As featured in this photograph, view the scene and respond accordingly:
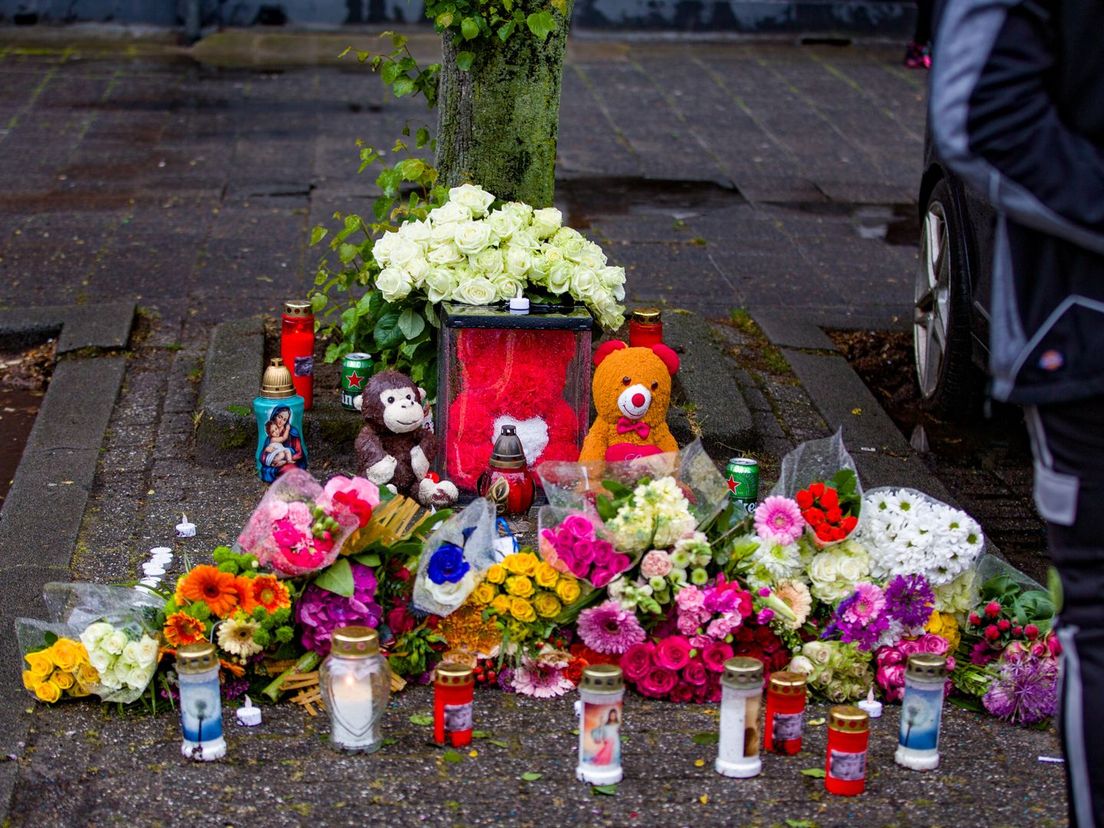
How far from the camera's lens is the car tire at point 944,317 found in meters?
5.27

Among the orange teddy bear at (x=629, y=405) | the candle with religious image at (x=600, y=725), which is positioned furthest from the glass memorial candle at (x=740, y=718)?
the orange teddy bear at (x=629, y=405)

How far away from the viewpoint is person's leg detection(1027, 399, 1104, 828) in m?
2.36

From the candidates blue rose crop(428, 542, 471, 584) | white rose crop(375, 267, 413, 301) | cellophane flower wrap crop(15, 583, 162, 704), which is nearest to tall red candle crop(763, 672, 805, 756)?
blue rose crop(428, 542, 471, 584)

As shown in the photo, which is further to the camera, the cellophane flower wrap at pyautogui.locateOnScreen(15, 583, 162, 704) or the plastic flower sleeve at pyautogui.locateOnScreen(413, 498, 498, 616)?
the plastic flower sleeve at pyautogui.locateOnScreen(413, 498, 498, 616)

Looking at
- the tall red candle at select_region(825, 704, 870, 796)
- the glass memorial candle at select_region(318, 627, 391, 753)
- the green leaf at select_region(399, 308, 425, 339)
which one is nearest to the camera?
the tall red candle at select_region(825, 704, 870, 796)

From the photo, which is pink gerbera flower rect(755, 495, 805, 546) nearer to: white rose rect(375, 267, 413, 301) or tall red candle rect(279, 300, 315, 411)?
white rose rect(375, 267, 413, 301)

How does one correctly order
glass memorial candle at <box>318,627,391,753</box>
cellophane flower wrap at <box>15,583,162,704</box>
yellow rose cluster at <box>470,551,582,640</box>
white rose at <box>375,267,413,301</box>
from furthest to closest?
white rose at <box>375,267,413,301</box> → yellow rose cluster at <box>470,551,582,640</box> → cellophane flower wrap at <box>15,583,162,704</box> → glass memorial candle at <box>318,627,391,753</box>

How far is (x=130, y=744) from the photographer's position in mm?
3188

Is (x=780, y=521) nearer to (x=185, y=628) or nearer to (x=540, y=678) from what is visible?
(x=540, y=678)

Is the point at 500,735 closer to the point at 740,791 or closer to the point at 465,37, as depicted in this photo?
the point at 740,791

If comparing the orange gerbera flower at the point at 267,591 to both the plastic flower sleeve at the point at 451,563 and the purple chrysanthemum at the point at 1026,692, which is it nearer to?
the plastic flower sleeve at the point at 451,563

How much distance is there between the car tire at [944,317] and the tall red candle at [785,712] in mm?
2395

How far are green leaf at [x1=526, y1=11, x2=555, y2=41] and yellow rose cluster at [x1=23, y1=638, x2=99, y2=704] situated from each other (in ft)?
8.32

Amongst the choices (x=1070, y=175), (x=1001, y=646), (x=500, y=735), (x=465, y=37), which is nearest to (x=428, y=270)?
(x=465, y=37)
